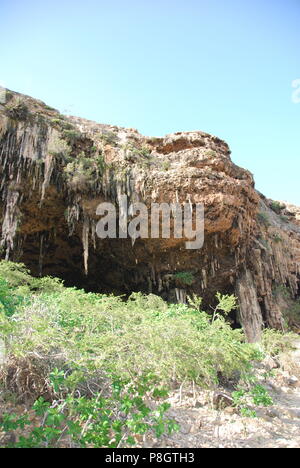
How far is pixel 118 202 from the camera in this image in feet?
40.3

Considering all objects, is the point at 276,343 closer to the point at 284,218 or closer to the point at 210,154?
the point at 210,154

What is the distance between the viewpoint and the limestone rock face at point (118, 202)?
11.5 m

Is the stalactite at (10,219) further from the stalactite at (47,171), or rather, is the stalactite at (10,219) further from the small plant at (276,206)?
the small plant at (276,206)

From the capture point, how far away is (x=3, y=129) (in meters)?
11.3

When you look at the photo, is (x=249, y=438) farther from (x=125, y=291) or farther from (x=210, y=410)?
(x=125, y=291)

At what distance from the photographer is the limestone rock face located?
1149 cm

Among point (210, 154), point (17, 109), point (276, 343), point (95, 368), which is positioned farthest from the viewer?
point (210, 154)

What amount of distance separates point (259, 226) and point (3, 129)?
42.1ft

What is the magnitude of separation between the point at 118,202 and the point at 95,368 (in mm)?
9148

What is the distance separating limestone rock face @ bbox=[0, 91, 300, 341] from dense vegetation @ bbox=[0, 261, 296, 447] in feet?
22.5

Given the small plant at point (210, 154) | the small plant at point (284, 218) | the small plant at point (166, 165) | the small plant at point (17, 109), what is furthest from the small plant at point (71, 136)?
the small plant at point (284, 218)

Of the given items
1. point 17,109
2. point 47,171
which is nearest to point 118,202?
point 47,171

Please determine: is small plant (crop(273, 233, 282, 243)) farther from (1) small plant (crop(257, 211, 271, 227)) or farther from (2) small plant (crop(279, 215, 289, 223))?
(2) small plant (crop(279, 215, 289, 223))
